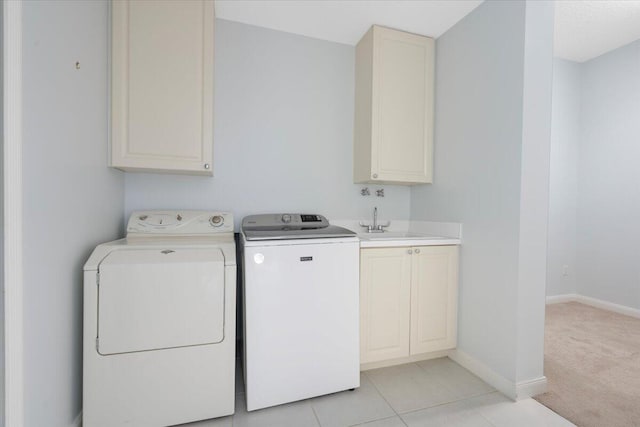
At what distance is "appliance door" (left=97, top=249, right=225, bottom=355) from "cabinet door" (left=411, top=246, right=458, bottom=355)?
4.26 ft

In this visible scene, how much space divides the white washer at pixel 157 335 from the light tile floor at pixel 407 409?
0.22 meters

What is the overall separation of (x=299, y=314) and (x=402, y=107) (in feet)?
5.73

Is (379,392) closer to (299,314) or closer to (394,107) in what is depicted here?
(299,314)

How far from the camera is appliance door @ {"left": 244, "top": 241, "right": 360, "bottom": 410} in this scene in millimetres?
1483

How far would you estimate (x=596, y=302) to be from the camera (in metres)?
3.11

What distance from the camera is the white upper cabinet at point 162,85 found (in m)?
1.61

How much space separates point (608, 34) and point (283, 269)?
382cm

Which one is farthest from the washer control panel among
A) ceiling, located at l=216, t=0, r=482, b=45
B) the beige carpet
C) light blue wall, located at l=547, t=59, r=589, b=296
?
light blue wall, located at l=547, t=59, r=589, b=296

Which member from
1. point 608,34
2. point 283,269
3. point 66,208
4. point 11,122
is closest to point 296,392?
point 283,269

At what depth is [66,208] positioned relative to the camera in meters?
1.21

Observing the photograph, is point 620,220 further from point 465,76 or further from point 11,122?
point 11,122

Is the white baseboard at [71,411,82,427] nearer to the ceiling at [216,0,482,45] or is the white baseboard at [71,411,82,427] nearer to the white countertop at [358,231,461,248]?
the white countertop at [358,231,461,248]

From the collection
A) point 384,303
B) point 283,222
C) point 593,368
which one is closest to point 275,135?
point 283,222

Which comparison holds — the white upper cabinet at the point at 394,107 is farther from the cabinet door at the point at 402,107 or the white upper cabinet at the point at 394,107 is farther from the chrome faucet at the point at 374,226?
the chrome faucet at the point at 374,226
